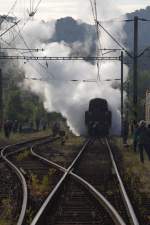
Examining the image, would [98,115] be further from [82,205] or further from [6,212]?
[6,212]

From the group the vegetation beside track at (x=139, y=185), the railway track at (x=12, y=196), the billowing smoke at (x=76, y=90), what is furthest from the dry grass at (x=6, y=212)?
the billowing smoke at (x=76, y=90)

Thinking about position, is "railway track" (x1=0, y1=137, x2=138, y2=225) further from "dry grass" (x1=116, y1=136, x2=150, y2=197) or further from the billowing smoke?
the billowing smoke

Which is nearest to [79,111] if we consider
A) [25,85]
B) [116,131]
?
[116,131]

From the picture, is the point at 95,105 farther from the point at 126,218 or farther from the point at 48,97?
the point at 126,218

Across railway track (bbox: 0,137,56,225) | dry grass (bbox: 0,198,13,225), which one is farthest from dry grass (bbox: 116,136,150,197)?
dry grass (bbox: 0,198,13,225)

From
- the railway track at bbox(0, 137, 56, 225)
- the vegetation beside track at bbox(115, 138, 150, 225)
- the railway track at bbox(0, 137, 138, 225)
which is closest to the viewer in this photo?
the railway track at bbox(0, 137, 138, 225)

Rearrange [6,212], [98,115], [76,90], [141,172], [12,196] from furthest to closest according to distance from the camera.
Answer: [76,90] → [98,115] → [141,172] → [12,196] → [6,212]

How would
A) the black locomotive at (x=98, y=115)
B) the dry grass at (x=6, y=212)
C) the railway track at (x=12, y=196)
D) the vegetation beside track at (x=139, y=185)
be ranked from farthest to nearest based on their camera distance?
the black locomotive at (x=98, y=115) → the vegetation beside track at (x=139, y=185) → the railway track at (x=12, y=196) → the dry grass at (x=6, y=212)

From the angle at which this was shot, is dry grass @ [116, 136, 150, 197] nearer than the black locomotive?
Yes

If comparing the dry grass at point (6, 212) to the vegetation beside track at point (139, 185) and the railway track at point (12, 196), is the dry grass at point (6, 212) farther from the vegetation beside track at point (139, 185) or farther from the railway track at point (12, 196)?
the vegetation beside track at point (139, 185)

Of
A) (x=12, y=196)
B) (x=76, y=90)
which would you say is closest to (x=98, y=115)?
(x=76, y=90)

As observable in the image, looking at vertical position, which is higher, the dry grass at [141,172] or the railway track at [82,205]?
the railway track at [82,205]

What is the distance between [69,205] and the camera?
12.4 m

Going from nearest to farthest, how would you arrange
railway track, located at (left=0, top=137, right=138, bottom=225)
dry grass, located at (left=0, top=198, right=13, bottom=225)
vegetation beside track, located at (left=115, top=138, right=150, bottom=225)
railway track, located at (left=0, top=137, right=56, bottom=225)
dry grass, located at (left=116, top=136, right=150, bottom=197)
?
1. dry grass, located at (left=0, top=198, right=13, bottom=225)
2. railway track, located at (left=0, top=137, right=138, bottom=225)
3. railway track, located at (left=0, top=137, right=56, bottom=225)
4. vegetation beside track, located at (left=115, top=138, right=150, bottom=225)
5. dry grass, located at (left=116, top=136, right=150, bottom=197)
